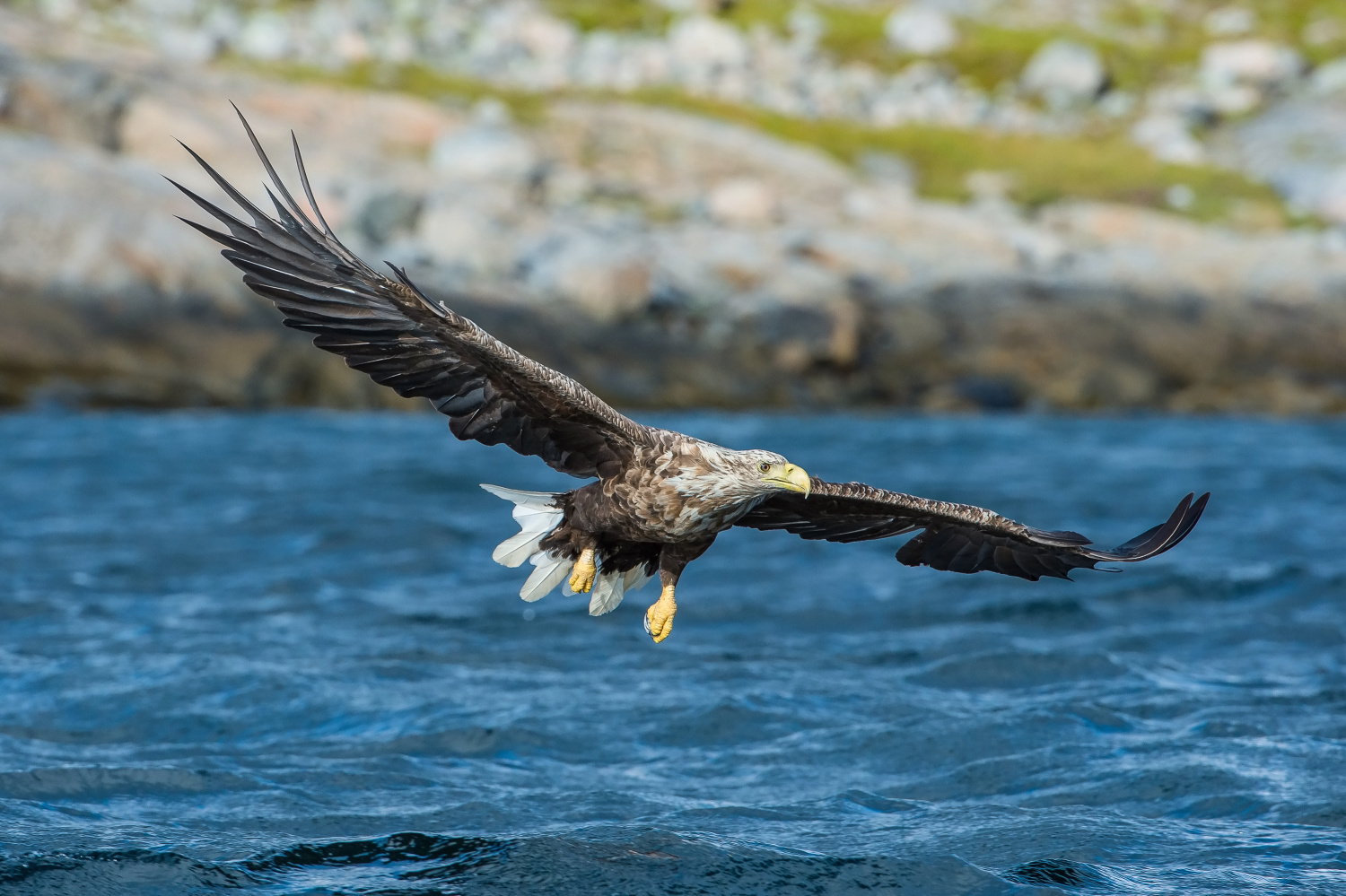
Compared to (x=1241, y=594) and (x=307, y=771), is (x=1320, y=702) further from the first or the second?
(x=307, y=771)

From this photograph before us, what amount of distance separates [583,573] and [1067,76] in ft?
153

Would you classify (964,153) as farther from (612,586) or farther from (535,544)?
(535,544)

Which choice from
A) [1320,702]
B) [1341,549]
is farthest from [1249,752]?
[1341,549]

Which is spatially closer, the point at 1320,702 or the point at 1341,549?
the point at 1320,702

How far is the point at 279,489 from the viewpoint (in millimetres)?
17531

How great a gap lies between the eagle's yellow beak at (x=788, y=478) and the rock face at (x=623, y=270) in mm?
16607

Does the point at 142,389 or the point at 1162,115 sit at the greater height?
the point at 1162,115

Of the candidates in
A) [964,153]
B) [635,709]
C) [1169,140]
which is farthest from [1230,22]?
[635,709]

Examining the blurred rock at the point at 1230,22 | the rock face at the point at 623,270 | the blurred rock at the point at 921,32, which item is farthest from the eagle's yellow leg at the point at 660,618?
the blurred rock at the point at 1230,22

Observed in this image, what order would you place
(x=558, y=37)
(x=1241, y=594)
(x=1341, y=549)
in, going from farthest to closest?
(x=558, y=37) < (x=1341, y=549) < (x=1241, y=594)

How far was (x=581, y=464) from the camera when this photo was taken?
8070mm

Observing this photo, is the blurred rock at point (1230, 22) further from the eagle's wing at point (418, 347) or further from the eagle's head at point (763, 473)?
the eagle's head at point (763, 473)

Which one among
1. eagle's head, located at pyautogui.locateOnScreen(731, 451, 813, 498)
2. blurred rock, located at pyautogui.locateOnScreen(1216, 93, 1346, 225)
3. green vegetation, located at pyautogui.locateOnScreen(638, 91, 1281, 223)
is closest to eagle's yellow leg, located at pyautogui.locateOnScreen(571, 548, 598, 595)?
eagle's head, located at pyautogui.locateOnScreen(731, 451, 813, 498)

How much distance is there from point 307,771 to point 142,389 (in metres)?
14.5
